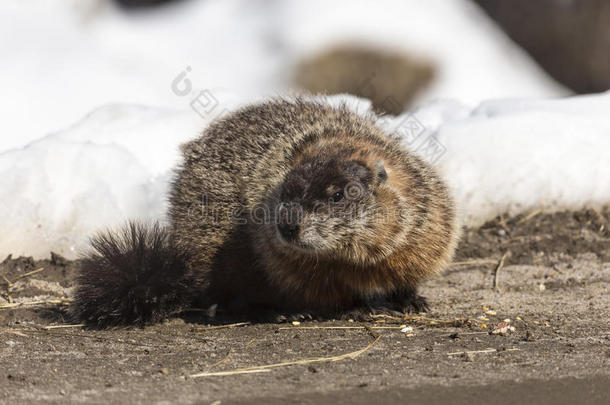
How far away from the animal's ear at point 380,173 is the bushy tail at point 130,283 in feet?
4.67

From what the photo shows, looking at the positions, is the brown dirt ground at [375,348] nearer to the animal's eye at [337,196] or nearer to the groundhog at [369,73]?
the animal's eye at [337,196]

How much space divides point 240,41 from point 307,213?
6971mm

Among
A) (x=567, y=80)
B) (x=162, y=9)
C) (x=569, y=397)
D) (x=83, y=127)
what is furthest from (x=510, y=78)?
(x=569, y=397)

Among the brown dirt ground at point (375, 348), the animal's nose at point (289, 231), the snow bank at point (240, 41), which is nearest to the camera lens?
the brown dirt ground at point (375, 348)

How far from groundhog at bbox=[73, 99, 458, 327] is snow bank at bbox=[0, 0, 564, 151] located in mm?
4503

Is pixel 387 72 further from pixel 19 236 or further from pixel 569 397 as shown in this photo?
pixel 569 397

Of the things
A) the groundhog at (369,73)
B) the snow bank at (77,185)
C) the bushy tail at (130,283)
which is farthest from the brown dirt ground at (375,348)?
the groundhog at (369,73)

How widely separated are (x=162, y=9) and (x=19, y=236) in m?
6.42

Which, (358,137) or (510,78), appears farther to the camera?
(510,78)

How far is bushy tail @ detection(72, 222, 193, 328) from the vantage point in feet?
16.2

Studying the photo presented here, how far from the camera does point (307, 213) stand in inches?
181

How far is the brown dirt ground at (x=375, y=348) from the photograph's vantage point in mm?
3611

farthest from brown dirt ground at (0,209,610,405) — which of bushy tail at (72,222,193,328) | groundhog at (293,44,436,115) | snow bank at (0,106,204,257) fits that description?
groundhog at (293,44,436,115)

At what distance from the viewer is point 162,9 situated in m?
11.9
